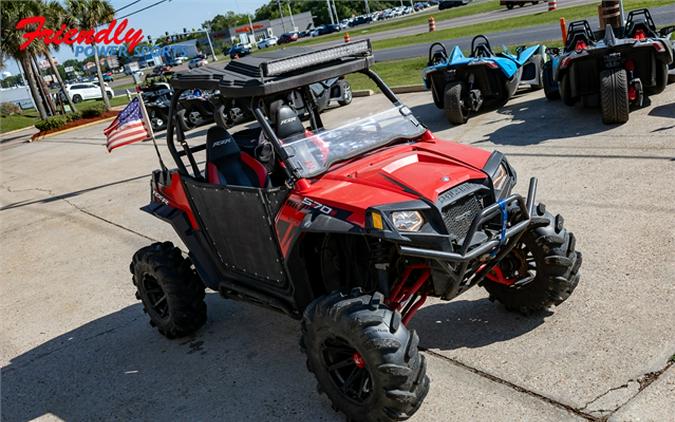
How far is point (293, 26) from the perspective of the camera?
4437 inches

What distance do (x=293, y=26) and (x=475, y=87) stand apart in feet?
345

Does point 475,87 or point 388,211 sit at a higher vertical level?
point 388,211

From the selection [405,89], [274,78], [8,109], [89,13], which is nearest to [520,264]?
[274,78]

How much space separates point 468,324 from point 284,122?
2062mm

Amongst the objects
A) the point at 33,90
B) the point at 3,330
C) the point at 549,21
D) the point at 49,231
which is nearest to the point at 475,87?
the point at 49,231

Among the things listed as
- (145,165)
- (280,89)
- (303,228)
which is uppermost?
(280,89)

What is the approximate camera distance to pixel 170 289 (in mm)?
5590

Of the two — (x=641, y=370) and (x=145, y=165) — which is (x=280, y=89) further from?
(x=145, y=165)

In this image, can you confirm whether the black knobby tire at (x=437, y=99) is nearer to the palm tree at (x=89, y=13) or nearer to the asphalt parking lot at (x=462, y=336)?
the asphalt parking lot at (x=462, y=336)

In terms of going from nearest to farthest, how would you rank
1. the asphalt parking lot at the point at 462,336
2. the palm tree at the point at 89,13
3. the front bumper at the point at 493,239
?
1. the front bumper at the point at 493,239
2. the asphalt parking lot at the point at 462,336
3. the palm tree at the point at 89,13

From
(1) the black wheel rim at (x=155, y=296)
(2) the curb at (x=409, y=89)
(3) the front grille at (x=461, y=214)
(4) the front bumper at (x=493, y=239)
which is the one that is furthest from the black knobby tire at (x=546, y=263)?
(2) the curb at (x=409, y=89)

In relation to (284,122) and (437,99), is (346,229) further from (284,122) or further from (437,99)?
(437,99)

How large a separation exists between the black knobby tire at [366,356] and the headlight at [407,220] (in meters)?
0.43

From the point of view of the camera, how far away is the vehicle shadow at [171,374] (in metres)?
4.63
